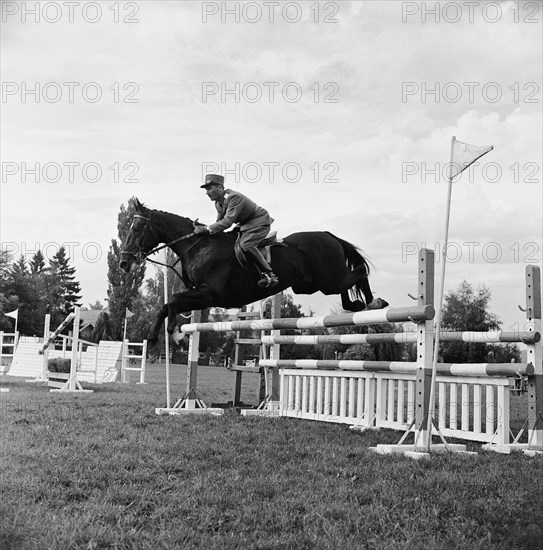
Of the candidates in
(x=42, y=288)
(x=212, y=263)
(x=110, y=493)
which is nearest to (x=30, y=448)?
(x=110, y=493)

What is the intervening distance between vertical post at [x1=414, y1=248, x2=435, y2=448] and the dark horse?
0.75 meters

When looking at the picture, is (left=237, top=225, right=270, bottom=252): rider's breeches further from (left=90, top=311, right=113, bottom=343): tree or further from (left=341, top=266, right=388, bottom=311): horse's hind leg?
(left=90, top=311, right=113, bottom=343): tree

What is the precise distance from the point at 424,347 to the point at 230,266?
5.23 feet

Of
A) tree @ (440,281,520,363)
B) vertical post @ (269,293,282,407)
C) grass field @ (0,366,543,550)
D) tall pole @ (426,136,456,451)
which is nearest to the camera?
grass field @ (0,366,543,550)

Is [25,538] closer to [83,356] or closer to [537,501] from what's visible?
[537,501]

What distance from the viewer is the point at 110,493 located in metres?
3.31

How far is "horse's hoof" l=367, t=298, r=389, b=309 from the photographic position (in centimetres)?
564

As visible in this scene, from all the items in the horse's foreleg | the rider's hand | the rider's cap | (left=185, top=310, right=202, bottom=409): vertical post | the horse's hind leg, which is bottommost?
(left=185, top=310, right=202, bottom=409): vertical post

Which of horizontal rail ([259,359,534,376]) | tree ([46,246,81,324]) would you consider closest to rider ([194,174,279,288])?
horizontal rail ([259,359,534,376])

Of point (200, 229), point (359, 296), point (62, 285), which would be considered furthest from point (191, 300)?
point (62, 285)

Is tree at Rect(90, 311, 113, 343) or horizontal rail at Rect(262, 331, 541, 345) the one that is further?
tree at Rect(90, 311, 113, 343)

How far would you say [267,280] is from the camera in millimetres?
4891

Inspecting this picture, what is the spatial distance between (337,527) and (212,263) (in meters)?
2.65

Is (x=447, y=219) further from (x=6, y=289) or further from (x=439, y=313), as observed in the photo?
(x=6, y=289)
